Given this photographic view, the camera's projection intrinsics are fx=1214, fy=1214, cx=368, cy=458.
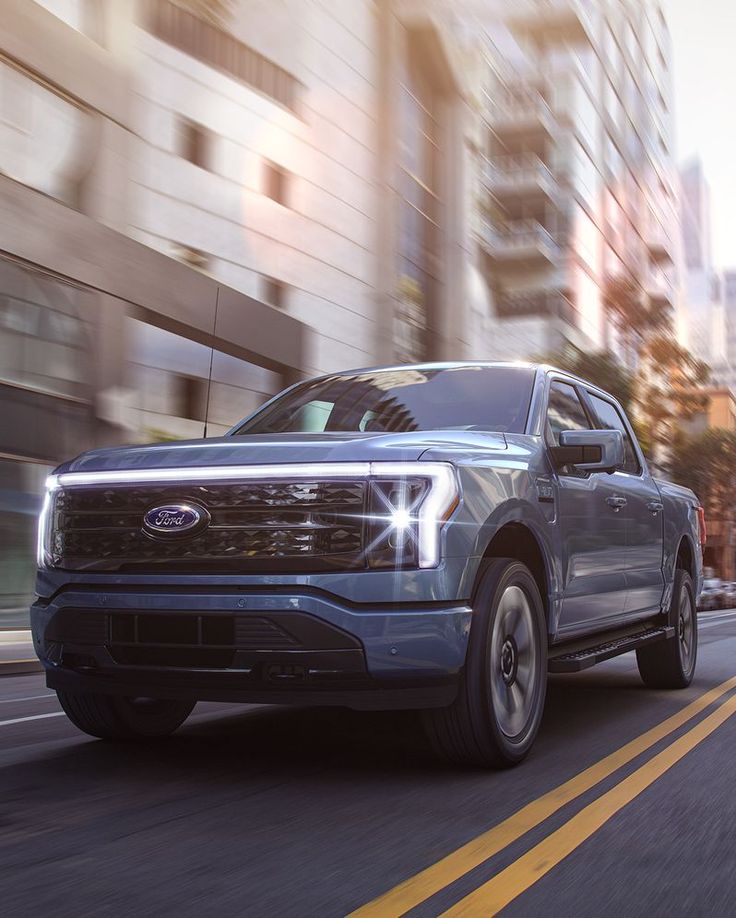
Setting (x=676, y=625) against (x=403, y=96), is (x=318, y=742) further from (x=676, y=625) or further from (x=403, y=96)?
(x=403, y=96)

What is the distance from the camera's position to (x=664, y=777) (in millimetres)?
4895

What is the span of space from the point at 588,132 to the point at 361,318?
28894 millimetres

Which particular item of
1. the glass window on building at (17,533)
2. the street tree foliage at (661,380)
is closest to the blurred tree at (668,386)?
the street tree foliage at (661,380)

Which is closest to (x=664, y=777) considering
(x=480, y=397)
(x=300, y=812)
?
(x=300, y=812)

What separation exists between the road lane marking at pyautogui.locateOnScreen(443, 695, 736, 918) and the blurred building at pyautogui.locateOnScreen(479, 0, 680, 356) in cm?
3416

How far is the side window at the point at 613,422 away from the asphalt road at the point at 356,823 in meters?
1.73

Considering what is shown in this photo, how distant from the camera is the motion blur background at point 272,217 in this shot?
670 inches

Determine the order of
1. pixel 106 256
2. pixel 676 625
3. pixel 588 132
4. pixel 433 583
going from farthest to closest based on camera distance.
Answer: pixel 588 132 → pixel 106 256 → pixel 676 625 → pixel 433 583

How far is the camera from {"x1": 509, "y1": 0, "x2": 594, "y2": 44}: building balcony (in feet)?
159

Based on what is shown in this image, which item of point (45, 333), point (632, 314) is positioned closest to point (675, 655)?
point (45, 333)

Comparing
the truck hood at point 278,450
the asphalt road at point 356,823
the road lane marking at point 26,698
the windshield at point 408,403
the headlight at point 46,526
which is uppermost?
the windshield at point 408,403

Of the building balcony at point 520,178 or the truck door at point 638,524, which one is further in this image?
the building balcony at point 520,178

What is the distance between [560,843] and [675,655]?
14.5ft

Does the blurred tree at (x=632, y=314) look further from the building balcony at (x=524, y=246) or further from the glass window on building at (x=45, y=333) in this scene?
the glass window on building at (x=45, y=333)
